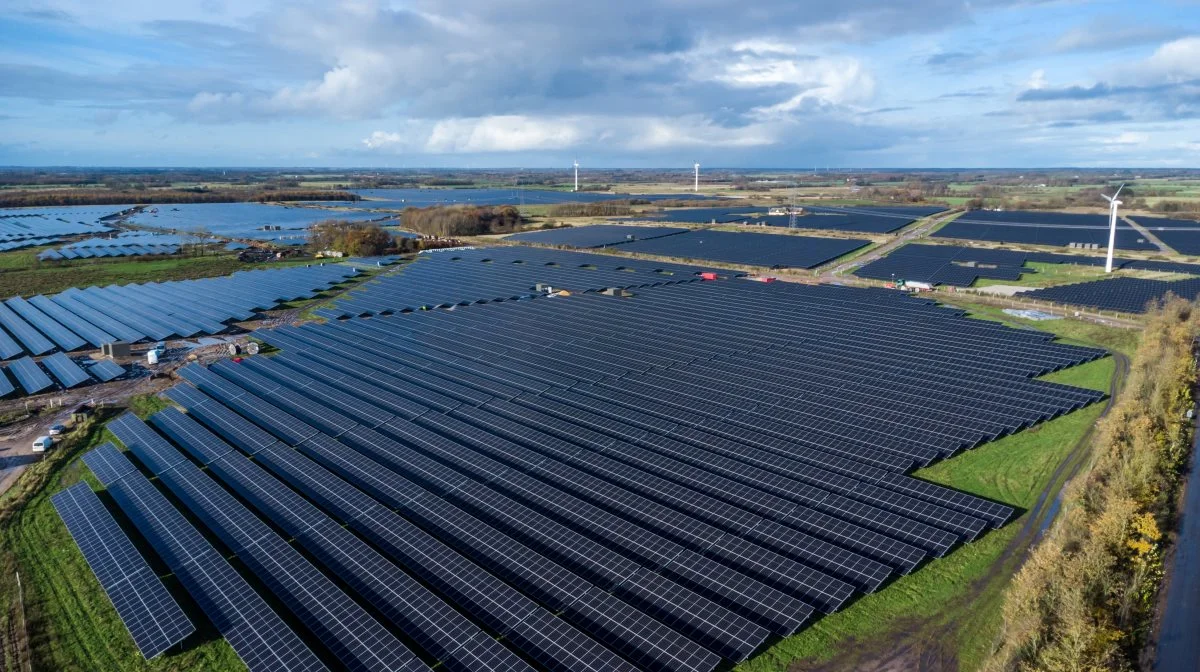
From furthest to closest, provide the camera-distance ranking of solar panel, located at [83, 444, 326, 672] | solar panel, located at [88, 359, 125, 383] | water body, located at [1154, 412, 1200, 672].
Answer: solar panel, located at [88, 359, 125, 383] → water body, located at [1154, 412, 1200, 672] → solar panel, located at [83, 444, 326, 672]

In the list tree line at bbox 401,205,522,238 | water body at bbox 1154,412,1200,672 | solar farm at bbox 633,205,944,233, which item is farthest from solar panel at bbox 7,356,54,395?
solar farm at bbox 633,205,944,233

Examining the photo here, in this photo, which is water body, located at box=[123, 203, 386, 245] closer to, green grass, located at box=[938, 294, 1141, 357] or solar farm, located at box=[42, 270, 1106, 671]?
solar farm, located at box=[42, 270, 1106, 671]

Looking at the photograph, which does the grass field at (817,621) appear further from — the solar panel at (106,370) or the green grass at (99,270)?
the green grass at (99,270)

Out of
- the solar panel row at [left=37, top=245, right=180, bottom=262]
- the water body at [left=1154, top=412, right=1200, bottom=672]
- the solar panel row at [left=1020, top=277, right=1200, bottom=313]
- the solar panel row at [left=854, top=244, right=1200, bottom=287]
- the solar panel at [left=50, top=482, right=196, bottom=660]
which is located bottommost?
the water body at [left=1154, top=412, right=1200, bottom=672]

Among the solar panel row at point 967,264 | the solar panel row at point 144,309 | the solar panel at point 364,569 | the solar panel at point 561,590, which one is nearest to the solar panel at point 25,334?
the solar panel row at point 144,309

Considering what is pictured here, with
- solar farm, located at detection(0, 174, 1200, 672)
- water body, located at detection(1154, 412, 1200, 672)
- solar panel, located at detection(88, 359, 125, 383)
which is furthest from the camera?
solar panel, located at detection(88, 359, 125, 383)

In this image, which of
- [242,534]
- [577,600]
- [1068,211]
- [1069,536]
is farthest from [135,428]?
[1068,211]
